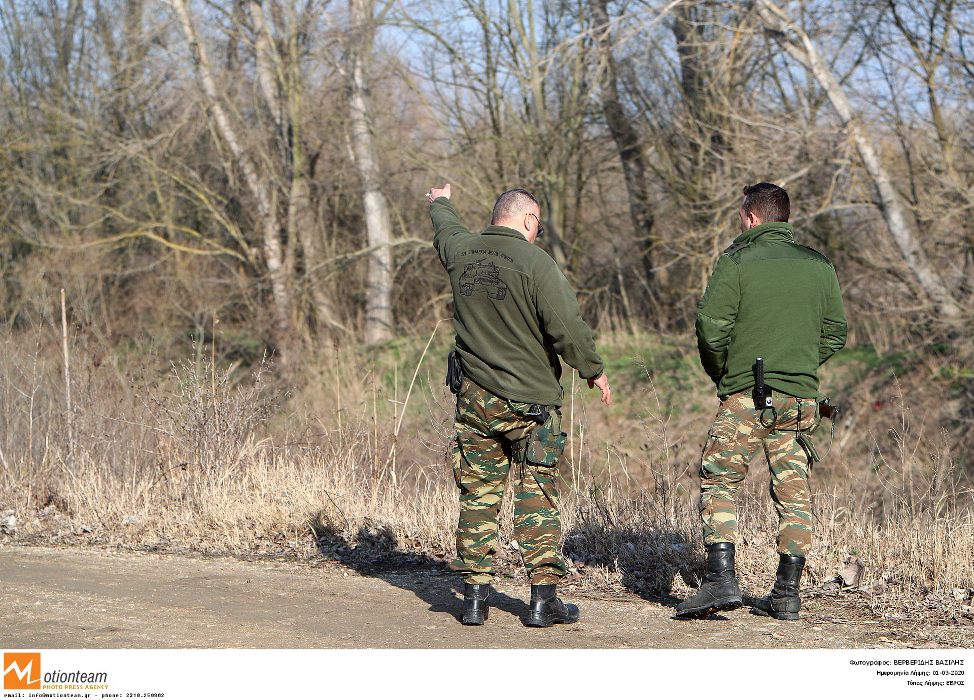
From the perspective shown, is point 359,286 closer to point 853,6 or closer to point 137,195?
point 137,195

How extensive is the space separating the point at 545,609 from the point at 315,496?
3.03 m

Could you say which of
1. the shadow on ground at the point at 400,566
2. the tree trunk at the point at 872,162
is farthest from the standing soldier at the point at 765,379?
the tree trunk at the point at 872,162

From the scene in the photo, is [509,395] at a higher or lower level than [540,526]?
higher

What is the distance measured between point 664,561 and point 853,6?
12.3m

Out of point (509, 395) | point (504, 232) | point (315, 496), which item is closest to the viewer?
point (509, 395)

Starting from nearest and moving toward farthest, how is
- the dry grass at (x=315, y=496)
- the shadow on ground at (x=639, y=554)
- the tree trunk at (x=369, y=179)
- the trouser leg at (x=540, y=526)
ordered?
the trouser leg at (x=540, y=526)
the shadow on ground at (x=639, y=554)
the dry grass at (x=315, y=496)
the tree trunk at (x=369, y=179)

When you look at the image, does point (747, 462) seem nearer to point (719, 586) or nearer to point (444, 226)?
point (719, 586)

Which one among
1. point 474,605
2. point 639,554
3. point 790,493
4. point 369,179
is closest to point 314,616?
point 474,605

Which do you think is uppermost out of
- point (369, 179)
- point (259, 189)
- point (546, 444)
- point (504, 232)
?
point (369, 179)

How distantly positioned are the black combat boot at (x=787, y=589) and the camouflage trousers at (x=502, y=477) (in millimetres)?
1044

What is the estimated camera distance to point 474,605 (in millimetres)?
4703

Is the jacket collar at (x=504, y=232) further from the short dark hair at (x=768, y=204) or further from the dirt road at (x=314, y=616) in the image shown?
the dirt road at (x=314, y=616)

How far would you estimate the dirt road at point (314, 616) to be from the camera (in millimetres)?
4395

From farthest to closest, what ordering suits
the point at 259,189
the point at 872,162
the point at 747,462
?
1. the point at 259,189
2. the point at 872,162
3. the point at 747,462
